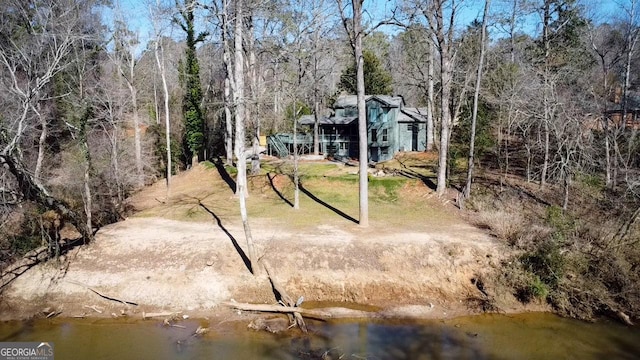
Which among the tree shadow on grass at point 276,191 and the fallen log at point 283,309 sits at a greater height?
the tree shadow on grass at point 276,191

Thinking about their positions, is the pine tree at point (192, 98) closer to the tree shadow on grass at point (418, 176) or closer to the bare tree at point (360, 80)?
the bare tree at point (360, 80)

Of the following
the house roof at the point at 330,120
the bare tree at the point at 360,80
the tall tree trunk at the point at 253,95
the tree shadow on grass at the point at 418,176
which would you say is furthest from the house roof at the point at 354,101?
the bare tree at the point at 360,80

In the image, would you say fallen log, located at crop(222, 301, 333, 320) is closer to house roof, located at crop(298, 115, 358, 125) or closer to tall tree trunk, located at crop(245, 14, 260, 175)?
tall tree trunk, located at crop(245, 14, 260, 175)

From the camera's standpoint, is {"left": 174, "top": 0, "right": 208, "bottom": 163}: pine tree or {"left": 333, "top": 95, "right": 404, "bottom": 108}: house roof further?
{"left": 333, "top": 95, "right": 404, "bottom": 108}: house roof

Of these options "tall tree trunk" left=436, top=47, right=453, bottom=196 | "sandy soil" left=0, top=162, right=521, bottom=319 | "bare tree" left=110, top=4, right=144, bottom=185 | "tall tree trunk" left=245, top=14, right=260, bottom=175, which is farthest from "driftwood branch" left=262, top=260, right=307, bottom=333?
"bare tree" left=110, top=4, right=144, bottom=185

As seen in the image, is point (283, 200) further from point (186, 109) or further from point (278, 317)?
point (186, 109)
